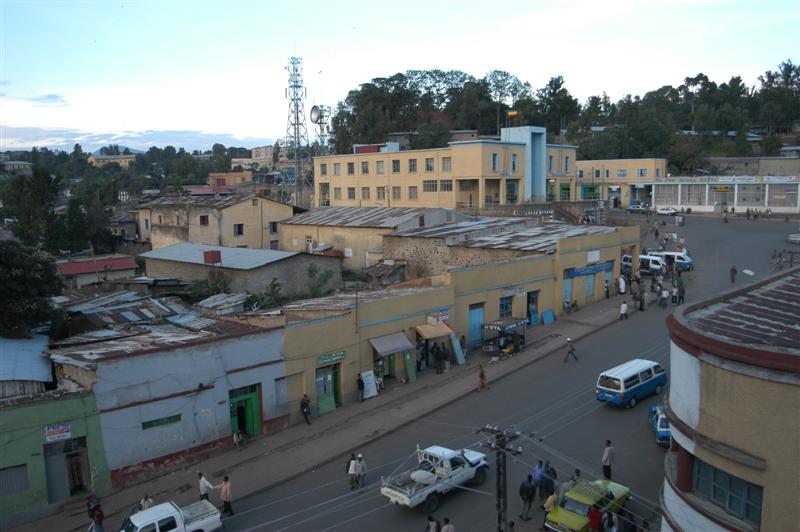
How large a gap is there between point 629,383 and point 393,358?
28.7 ft

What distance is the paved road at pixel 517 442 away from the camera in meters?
14.4

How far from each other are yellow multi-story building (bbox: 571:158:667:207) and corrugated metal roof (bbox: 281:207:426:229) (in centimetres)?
4040

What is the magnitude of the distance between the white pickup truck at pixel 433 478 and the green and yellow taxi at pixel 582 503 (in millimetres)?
2498

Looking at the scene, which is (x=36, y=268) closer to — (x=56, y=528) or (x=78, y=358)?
(x=78, y=358)

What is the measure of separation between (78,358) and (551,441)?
13.7 metres

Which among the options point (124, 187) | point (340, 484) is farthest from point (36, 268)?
point (124, 187)

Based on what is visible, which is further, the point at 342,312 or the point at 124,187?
the point at 124,187

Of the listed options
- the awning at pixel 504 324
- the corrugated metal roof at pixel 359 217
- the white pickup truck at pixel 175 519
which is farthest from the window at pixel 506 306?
the white pickup truck at pixel 175 519

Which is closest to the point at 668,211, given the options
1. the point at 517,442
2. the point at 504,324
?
the point at 504,324

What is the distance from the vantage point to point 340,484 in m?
16.1

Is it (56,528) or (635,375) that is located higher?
(635,375)

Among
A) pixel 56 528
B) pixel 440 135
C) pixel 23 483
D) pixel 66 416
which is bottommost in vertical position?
pixel 56 528

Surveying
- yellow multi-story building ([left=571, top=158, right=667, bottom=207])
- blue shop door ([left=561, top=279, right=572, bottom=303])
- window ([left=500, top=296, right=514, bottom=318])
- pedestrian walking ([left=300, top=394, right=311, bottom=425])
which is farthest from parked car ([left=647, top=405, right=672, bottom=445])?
yellow multi-story building ([left=571, top=158, right=667, bottom=207])

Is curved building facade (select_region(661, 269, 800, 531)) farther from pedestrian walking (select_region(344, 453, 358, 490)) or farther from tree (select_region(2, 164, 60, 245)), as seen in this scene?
tree (select_region(2, 164, 60, 245))
